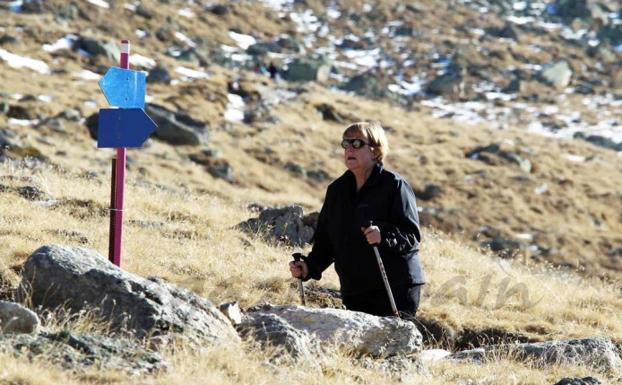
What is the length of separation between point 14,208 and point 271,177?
18.8 meters

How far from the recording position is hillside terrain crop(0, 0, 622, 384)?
8.18 metres

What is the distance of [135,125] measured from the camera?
257 inches

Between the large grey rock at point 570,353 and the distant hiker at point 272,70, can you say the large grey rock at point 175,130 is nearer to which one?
the distant hiker at point 272,70

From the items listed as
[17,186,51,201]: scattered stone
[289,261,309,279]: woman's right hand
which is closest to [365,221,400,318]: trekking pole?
[289,261,309,279]: woman's right hand

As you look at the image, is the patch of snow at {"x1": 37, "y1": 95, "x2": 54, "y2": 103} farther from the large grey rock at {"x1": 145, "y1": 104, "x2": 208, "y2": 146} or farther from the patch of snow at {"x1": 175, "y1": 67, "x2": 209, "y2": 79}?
the patch of snow at {"x1": 175, "y1": 67, "x2": 209, "y2": 79}

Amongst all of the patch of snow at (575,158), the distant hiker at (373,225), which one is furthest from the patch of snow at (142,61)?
the distant hiker at (373,225)

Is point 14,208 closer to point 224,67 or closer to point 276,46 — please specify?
point 224,67

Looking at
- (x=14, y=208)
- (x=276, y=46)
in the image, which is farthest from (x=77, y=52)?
(x=14, y=208)

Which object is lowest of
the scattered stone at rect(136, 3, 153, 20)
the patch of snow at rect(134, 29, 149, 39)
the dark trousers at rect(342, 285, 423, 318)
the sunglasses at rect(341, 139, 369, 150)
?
the patch of snow at rect(134, 29, 149, 39)

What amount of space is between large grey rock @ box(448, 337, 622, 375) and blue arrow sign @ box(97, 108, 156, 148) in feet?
9.32

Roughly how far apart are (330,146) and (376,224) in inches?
1085

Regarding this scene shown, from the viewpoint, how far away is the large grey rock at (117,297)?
4.93m

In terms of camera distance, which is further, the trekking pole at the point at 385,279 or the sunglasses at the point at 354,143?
the sunglasses at the point at 354,143

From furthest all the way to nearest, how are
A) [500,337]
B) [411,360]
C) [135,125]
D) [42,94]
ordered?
[42,94] → [500,337] → [135,125] → [411,360]
